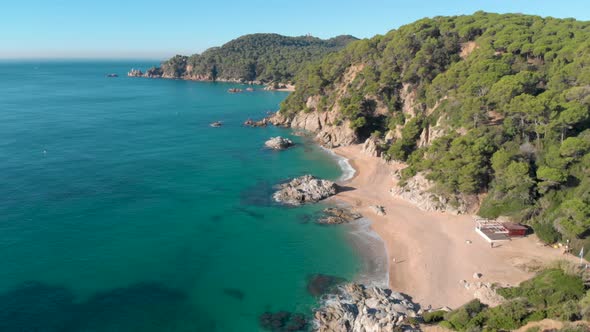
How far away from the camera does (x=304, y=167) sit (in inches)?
2464

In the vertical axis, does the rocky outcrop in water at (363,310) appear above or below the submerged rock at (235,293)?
above

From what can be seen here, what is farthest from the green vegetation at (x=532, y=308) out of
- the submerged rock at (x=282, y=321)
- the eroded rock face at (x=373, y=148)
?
the eroded rock face at (x=373, y=148)

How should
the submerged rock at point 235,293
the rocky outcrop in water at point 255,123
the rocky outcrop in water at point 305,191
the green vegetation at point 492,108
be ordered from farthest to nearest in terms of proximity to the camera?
1. the rocky outcrop in water at point 255,123
2. the rocky outcrop in water at point 305,191
3. the green vegetation at point 492,108
4. the submerged rock at point 235,293

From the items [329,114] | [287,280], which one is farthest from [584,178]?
[329,114]

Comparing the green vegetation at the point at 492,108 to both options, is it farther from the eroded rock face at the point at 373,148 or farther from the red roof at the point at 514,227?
the eroded rock face at the point at 373,148

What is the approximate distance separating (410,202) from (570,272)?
21.0 m

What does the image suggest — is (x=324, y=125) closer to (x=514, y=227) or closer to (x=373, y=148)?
(x=373, y=148)

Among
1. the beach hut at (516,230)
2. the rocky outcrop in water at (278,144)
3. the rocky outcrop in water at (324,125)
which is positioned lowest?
the beach hut at (516,230)

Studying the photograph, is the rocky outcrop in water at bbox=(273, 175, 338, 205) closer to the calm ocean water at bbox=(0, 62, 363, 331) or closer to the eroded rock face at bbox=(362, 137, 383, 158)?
the calm ocean water at bbox=(0, 62, 363, 331)

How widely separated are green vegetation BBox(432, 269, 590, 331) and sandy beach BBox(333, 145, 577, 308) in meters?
3.84

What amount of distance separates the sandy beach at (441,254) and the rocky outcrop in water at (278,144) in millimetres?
26815

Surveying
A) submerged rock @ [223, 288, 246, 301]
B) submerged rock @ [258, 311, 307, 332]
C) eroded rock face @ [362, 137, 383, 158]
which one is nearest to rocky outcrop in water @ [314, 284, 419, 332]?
submerged rock @ [258, 311, 307, 332]

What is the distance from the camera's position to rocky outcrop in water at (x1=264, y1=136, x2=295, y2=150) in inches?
2876

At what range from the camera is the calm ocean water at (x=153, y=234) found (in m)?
30.0
